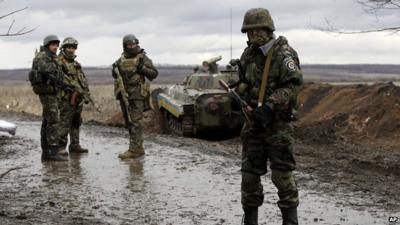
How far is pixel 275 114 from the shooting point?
6793mm

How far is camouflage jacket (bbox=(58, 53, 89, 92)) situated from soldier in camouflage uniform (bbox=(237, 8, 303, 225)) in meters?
5.89

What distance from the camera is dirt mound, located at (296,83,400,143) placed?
18000mm

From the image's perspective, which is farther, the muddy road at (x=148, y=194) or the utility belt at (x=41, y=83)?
the utility belt at (x=41, y=83)

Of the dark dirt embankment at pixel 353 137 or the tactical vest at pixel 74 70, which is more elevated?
the tactical vest at pixel 74 70

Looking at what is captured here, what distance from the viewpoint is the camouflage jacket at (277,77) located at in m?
6.71

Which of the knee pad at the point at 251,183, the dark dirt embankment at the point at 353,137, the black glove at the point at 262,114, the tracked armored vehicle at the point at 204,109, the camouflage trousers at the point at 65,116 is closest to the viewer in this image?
the black glove at the point at 262,114

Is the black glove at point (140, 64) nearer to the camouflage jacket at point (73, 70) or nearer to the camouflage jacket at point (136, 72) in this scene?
the camouflage jacket at point (136, 72)

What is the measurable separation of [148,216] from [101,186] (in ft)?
6.97

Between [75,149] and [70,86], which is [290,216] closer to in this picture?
[70,86]

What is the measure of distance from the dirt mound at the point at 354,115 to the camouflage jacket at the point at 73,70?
710 centimetres

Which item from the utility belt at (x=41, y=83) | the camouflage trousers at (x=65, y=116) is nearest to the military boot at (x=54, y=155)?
the camouflage trousers at (x=65, y=116)

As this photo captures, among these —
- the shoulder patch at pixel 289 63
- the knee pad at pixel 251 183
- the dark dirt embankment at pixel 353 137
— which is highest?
the shoulder patch at pixel 289 63

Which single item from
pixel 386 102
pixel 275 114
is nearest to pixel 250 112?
pixel 275 114

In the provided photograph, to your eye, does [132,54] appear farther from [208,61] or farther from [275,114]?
[208,61]
